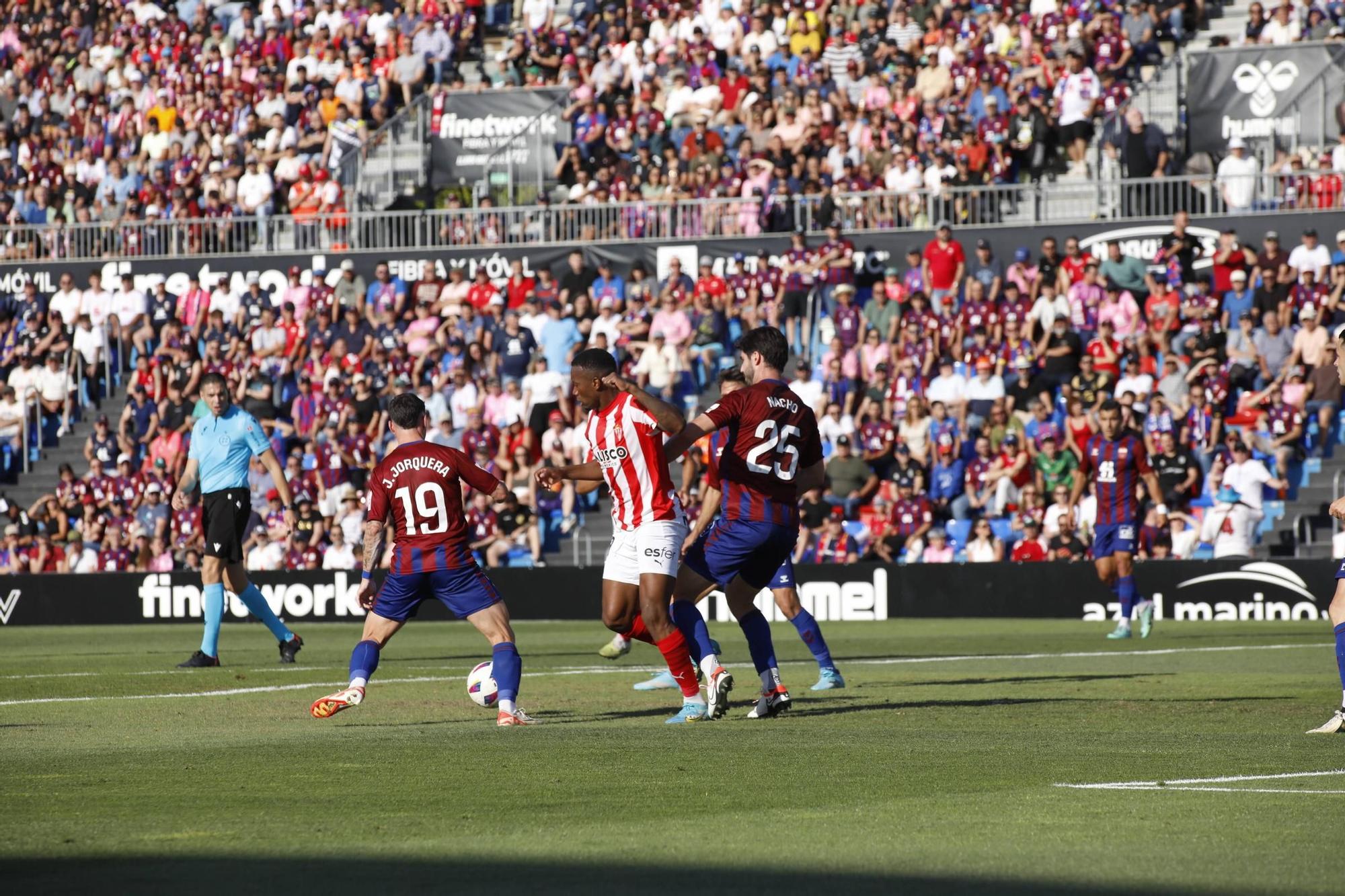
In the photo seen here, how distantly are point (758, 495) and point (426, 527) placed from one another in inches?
79.3

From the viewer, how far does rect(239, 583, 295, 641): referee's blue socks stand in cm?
1720

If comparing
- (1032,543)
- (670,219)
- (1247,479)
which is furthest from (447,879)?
(670,219)

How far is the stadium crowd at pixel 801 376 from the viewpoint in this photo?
26.4 metres

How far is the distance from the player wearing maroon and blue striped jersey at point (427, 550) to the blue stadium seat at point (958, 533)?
1549 cm

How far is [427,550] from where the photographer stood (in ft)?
39.0

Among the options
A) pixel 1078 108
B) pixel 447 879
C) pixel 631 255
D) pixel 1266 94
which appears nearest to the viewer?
pixel 447 879

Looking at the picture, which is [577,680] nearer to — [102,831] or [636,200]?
[102,831]

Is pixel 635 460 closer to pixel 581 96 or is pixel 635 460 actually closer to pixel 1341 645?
pixel 1341 645

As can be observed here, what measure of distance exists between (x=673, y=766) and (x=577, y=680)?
6.31 m

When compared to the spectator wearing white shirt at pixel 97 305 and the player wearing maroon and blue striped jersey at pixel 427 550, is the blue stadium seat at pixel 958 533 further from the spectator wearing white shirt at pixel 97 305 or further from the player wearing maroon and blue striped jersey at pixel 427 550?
the spectator wearing white shirt at pixel 97 305

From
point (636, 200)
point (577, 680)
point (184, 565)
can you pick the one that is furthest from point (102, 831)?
point (636, 200)

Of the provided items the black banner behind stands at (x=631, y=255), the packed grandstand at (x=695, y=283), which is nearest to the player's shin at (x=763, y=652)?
the packed grandstand at (x=695, y=283)

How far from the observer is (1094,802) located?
804 cm

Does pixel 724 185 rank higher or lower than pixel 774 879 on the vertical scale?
higher
